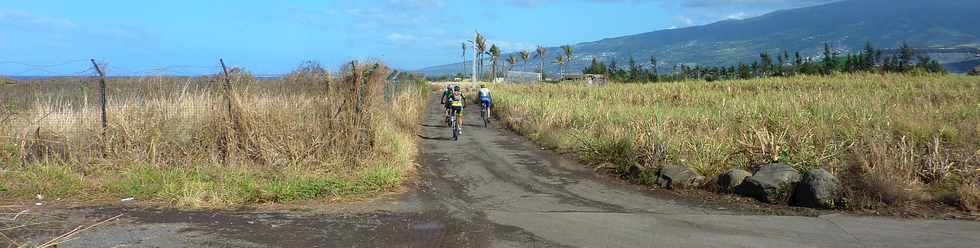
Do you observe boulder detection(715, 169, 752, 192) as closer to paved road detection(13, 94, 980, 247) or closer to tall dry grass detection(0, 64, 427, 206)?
paved road detection(13, 94, 980, 247)

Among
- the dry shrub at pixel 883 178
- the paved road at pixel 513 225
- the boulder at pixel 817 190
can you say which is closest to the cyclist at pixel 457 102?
the paved road at pixel 513 225

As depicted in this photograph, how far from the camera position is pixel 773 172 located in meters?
8.66

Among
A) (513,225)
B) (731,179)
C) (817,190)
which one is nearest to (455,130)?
(731,179)

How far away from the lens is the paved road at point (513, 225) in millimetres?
6238

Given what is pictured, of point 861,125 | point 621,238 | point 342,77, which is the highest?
point 342,77

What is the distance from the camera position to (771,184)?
27.3 ft

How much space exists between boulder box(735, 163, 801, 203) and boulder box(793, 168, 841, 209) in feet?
0.51

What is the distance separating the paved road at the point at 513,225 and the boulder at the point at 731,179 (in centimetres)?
95

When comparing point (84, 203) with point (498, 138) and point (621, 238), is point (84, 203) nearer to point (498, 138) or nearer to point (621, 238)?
point (621, 238)

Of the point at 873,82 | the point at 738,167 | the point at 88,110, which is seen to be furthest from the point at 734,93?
the point at 88,110

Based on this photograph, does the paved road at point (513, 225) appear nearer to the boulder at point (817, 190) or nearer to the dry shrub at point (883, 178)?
the boulder at point (817, 190)

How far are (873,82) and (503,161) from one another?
22994 mm

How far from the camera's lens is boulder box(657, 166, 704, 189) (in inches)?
365

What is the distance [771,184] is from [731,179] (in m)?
0.64
